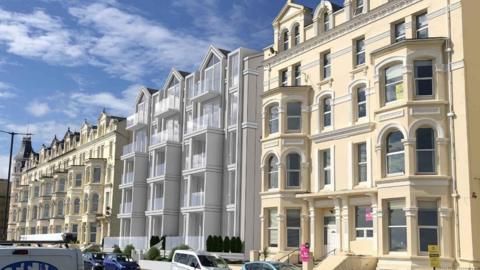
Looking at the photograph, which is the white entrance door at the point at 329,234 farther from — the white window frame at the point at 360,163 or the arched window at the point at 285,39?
the arched window at the point at 285,39

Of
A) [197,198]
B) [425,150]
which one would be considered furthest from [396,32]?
[197,198]

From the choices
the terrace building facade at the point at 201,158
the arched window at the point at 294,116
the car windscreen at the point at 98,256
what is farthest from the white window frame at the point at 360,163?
the car windscreen at the point at 98,256

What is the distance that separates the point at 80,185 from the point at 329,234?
4151 cm

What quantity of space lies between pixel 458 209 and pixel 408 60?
6736mm

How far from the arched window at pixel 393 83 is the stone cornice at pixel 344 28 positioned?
10.4ft

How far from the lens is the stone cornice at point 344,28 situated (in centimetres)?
2802

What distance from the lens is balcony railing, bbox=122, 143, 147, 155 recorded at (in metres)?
54.8

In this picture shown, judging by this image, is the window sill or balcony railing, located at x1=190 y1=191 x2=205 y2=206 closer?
the window sill

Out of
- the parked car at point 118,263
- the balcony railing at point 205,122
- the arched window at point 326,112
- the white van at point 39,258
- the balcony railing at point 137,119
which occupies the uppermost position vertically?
the balcony railing at point 137,119

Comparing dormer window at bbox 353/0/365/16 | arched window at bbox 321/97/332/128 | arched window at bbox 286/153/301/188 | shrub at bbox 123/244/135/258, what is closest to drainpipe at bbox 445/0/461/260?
dormer window at bbox 353/0/365/16

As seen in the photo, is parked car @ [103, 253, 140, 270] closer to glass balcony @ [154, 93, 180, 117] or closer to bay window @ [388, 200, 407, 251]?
bay window @ [388, 200, 407, 251]

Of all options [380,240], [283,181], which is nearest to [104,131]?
[283,181]

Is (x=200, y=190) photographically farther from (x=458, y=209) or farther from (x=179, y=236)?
(x=458, y=209)

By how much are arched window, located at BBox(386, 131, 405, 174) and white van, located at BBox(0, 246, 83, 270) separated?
19.2m
